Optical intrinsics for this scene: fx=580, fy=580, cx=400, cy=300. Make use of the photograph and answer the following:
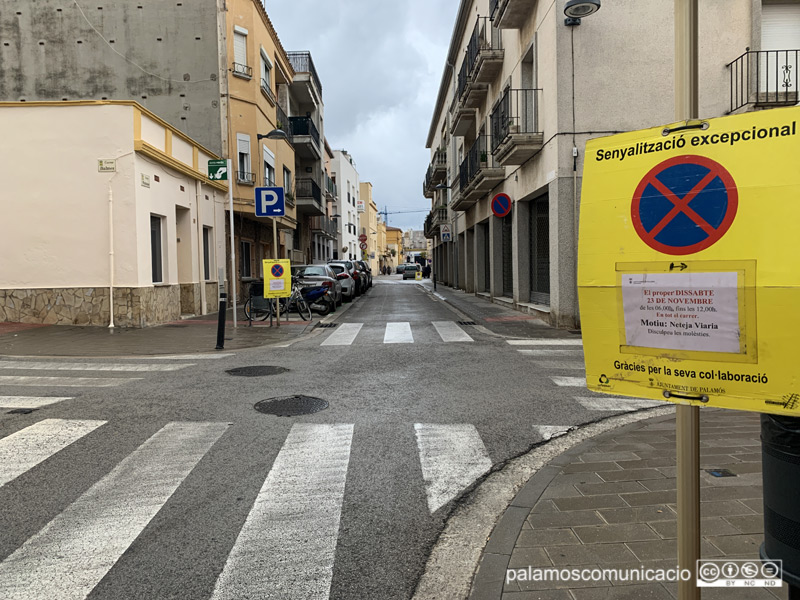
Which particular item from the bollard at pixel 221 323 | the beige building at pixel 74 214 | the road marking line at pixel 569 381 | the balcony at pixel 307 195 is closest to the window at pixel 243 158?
the beige building at pixel 74 214

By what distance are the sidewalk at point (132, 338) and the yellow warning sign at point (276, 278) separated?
85 centimetres

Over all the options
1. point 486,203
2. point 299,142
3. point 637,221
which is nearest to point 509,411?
point 637,221

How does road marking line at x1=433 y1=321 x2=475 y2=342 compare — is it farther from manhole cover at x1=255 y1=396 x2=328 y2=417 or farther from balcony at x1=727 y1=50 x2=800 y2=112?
balcony at x1=727 y1=50 x2=800 y2=112

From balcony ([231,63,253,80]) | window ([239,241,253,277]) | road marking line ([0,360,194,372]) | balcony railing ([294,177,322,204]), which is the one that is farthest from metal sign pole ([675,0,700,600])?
balcony railing ([294,177,322,204])

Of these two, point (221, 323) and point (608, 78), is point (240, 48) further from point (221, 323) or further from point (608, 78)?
point (221, 323)

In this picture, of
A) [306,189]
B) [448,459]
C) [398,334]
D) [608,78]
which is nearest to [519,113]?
[608,78]

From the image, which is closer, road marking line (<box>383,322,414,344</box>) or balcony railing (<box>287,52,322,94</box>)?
road marking line (<box>383,322,414,344</box>)

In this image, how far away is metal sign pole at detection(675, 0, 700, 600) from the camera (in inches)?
77.2

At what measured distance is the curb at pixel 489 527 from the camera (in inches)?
107

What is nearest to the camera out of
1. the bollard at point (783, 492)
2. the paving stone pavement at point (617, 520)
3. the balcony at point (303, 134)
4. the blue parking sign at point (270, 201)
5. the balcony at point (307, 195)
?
the bollard at point (783, 492)

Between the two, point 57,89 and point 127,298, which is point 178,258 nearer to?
point 127,298

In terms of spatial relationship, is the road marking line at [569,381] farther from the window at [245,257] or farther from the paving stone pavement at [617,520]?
the window at [245,257]

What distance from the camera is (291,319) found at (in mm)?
16031

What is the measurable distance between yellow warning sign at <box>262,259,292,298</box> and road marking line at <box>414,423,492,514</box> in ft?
29.5
